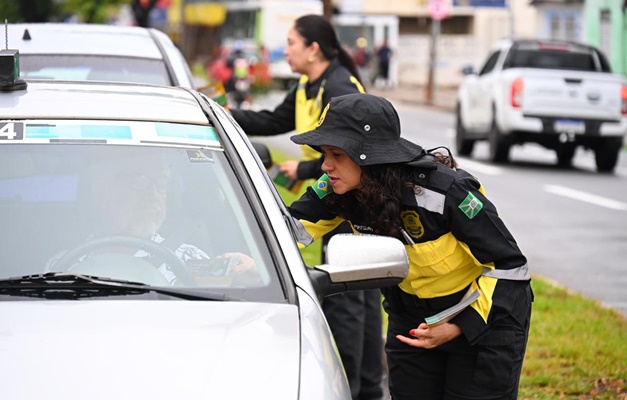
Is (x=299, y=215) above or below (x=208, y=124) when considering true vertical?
below

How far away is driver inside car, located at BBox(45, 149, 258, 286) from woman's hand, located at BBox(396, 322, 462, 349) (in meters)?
0.65

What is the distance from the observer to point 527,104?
19.2 m

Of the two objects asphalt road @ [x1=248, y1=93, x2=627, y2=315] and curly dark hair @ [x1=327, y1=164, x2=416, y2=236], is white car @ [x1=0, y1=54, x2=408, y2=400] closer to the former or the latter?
curly dark hair @ [x1=327, y1=164, x2=416, y2=236]

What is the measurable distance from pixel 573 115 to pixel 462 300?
15695 mm

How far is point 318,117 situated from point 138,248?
255 centimetres

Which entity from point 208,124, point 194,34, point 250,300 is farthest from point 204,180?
point 194,34

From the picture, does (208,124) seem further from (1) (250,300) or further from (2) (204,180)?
(1) (250,300)

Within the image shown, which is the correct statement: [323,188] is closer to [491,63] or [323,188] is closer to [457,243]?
[457,243]

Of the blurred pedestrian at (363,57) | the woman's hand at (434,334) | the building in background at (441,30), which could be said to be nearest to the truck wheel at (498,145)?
the woman's hand at (434,334)

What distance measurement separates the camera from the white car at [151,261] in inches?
121

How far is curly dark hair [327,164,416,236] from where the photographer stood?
12.7 ft

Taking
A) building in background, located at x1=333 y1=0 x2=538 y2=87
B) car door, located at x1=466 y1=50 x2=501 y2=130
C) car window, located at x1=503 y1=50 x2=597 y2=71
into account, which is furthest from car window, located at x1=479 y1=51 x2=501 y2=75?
building in background, located at x1=333 y1=0 x2=538 y2=87

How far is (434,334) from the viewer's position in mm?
4000

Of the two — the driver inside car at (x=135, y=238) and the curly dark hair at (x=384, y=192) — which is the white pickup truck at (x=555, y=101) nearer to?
the curly dark hair at (x=384, y=192)
